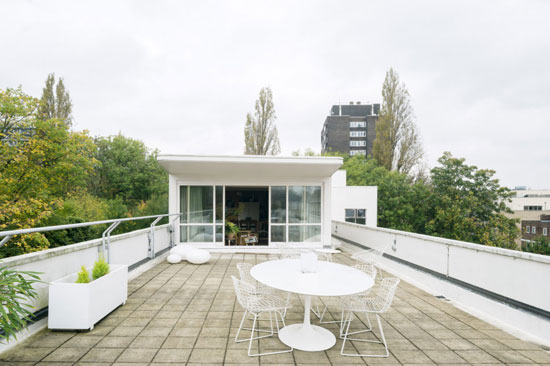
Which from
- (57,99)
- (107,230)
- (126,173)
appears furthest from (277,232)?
(57,99)

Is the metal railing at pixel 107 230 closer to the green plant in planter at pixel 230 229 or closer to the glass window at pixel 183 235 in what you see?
the glass window at pixel 183 235

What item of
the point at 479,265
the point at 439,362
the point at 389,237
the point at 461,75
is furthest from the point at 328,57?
the point at 439,362

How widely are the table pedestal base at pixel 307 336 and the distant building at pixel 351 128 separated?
171ft

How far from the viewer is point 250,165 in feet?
26.0

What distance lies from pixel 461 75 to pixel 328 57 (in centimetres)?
840

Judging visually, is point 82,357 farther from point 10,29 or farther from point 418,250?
point 10,29

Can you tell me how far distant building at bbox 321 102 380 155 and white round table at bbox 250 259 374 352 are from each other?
51933mm

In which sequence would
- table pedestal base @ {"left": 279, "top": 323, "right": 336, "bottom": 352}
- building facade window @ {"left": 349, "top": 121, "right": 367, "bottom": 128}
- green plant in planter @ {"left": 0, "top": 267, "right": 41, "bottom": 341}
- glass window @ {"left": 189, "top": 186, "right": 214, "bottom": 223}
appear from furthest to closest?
building facade window @ {"left": 349, "top": 121, "right": 367, "bottom": 128}, glass window @ {"left": 189, "top": 186, "right": 214, "bottom": 223}, table pedestal base @ {"left": 279, "top": 323, "right": 336, "bottom": 352}, green plant in planter @ {"left": 0, "top": 267, "right": 41, "bottom": 341}

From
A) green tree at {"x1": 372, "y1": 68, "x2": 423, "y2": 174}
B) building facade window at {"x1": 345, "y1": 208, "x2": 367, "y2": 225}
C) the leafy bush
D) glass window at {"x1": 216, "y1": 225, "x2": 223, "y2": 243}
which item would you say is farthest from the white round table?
green tree at {"x1": 372, "y1": 68, "x2": 423, "y2": 174}

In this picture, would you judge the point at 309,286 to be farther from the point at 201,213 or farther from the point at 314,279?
the point at 201,213

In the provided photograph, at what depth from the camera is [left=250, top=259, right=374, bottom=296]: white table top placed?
285 centimetres

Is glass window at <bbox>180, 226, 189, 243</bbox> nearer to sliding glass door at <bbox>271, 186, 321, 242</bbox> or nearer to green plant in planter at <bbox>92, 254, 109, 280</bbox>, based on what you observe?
sliding glass door at <bbox>271, 186, 321, 242</bbox>

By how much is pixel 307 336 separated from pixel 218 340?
38.1 inches

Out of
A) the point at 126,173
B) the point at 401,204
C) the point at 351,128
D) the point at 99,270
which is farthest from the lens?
the point at 351,128
